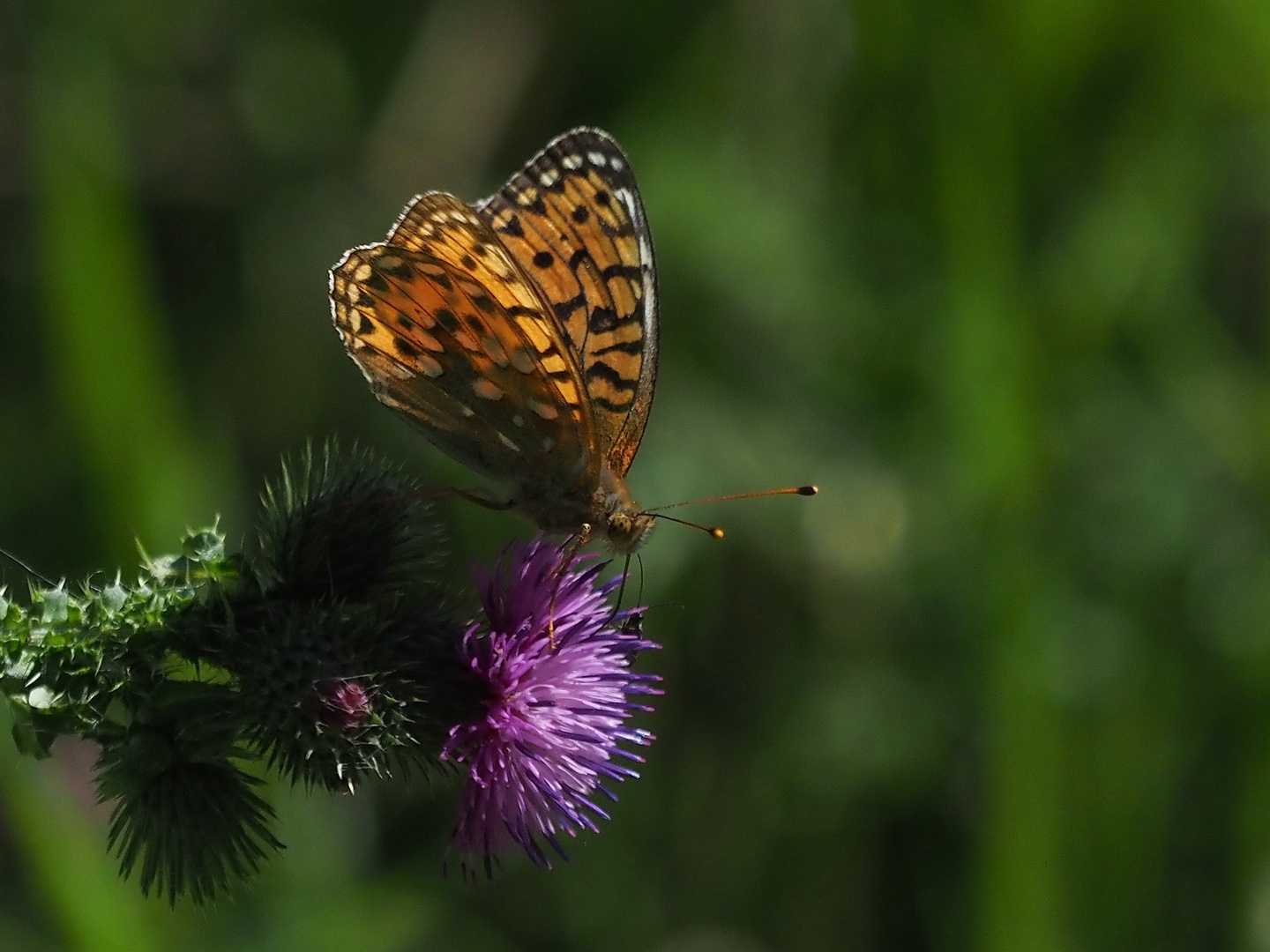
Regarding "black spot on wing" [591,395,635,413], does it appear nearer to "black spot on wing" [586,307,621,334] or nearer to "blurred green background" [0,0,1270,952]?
"black spot on wing" [586,307,621,334]

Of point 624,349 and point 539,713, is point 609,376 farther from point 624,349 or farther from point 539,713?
point 539,713

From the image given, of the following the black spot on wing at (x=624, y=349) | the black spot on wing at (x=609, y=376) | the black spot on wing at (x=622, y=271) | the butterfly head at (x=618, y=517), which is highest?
the black spot on wing at (x=622, y=271)

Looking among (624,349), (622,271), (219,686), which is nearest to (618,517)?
(624,349)

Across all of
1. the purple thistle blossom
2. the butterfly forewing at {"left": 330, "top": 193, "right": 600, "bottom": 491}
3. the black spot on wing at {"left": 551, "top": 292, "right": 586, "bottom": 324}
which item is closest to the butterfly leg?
the purple thistle blossom

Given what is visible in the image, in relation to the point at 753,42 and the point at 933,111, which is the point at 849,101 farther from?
the point at 933,111

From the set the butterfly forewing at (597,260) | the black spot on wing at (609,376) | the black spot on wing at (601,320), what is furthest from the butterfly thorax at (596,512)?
the black spot on wing at (601,320)

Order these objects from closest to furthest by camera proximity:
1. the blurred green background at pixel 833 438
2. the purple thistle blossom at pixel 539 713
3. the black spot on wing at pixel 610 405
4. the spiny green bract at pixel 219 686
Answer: the spiny green bract at pixel 219 686 < the purple thistle blossom at pixel 539 713 < the black spot on wing at pixel 610 405 < the blurred green background at pixel 833 438

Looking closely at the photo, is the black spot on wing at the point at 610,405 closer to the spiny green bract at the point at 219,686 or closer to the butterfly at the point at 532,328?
the butterfly at the point at 532,328

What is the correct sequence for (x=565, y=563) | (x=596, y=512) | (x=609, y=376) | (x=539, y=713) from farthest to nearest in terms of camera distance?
(x=609, y=376), (x=596, y=512), (x=565, y=563), (x=539, y=713)

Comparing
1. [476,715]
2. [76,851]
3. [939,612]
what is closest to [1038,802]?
[939,612]

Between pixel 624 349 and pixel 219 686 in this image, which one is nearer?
pixel 219 686
